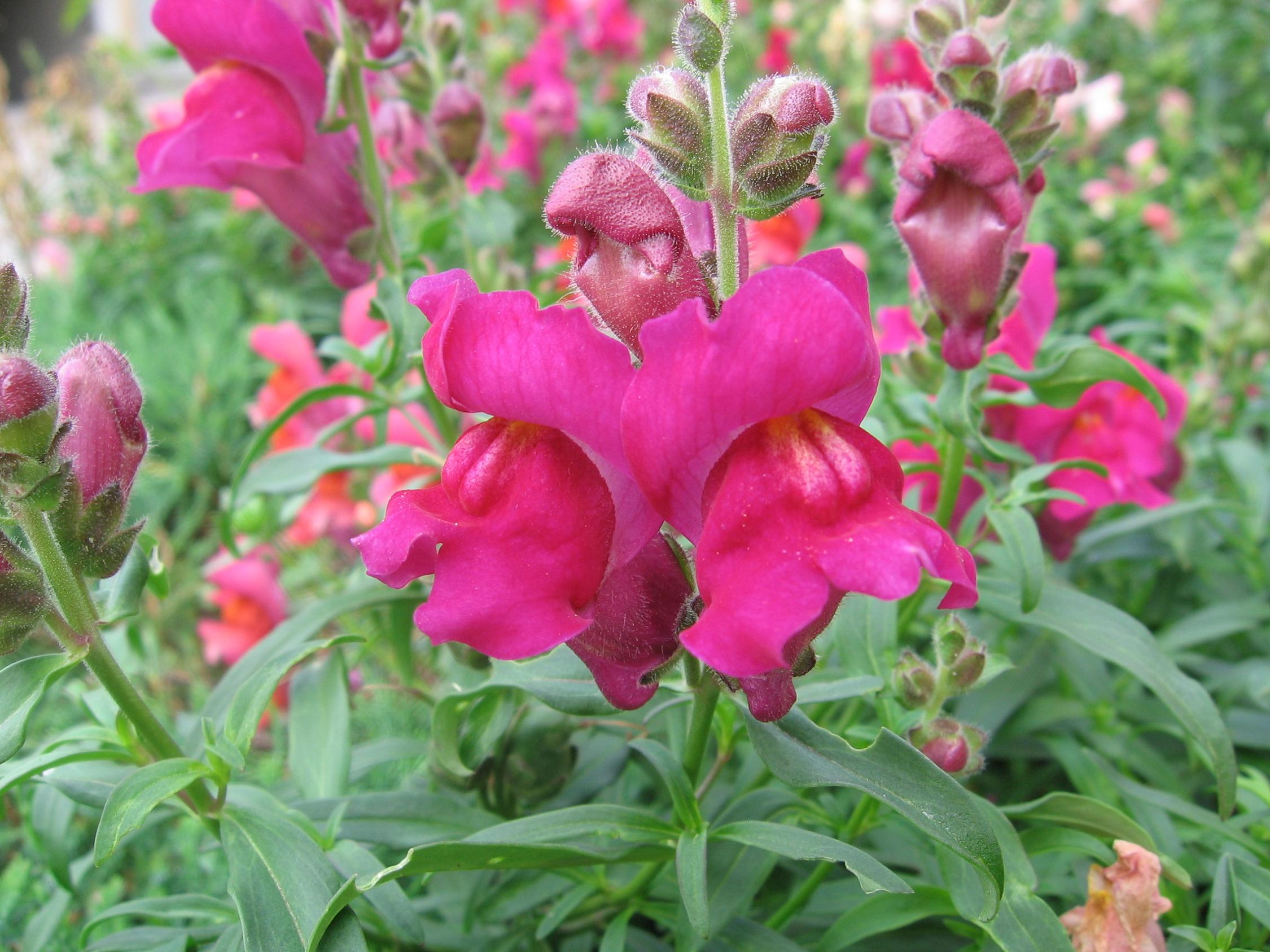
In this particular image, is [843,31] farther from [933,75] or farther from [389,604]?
[389,604]

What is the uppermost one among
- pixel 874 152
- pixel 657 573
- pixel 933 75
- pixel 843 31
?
pixel 933 75

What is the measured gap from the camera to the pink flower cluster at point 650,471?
0.55 m

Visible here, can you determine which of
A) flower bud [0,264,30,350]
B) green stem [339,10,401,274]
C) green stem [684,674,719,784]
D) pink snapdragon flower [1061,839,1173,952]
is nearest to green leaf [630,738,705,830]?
green stem [684,674,719,784]

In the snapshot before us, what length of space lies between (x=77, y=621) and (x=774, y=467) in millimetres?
569

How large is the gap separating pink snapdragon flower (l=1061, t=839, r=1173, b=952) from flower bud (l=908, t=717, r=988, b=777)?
4.9 inches

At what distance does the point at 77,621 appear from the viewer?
0.80 meters

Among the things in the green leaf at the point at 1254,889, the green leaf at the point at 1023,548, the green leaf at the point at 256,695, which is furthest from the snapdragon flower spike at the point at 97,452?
the green leaf at the point at 1254,889

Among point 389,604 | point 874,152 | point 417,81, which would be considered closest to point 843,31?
point 874,152

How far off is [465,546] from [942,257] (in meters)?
0.52

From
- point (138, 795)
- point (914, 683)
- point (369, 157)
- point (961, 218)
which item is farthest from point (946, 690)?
point (369, 157)

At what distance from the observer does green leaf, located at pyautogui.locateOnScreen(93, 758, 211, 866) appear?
2.37 feet

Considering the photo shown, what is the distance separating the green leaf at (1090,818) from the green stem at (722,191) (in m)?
0.50

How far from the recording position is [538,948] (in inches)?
37.3

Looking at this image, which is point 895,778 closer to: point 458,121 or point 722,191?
point 722,191
